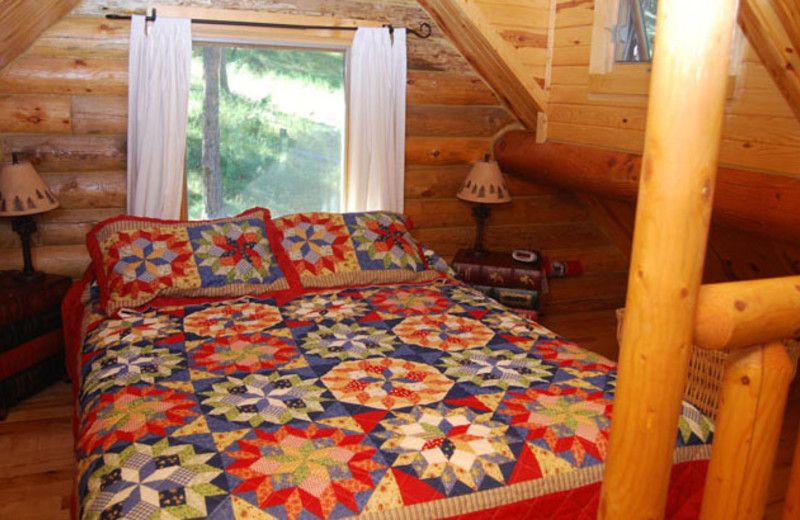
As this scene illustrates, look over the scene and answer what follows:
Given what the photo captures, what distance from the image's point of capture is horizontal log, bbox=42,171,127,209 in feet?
10.0

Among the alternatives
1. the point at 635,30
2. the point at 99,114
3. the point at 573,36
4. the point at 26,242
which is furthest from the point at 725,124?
the point at 26,242

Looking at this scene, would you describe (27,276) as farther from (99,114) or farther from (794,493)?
(794,493)

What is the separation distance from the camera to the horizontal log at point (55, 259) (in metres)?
3.04

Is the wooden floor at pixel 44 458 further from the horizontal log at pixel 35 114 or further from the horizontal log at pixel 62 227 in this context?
the horizontal log at pixel 35 114

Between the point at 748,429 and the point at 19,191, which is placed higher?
the point at 19,191

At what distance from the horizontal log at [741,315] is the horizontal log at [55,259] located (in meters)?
2.89

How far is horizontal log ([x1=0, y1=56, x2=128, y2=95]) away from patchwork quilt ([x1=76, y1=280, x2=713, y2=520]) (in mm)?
1168

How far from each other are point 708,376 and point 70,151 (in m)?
2.90

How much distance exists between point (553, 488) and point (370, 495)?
44 centimetres

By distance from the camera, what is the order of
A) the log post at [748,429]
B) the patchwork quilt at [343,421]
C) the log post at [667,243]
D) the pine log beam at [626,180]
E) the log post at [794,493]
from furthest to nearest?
the pine log beam at [626,180], the patchwork quilt at [343,421], the log post at [794,493], the log post at [748,429], the log post at [667,243]

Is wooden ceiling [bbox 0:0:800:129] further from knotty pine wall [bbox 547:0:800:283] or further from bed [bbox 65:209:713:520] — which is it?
bed [bbox 65:209:713:520]

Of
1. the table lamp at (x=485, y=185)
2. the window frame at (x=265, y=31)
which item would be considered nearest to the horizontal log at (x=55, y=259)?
the window frame at (x=265, y=31)

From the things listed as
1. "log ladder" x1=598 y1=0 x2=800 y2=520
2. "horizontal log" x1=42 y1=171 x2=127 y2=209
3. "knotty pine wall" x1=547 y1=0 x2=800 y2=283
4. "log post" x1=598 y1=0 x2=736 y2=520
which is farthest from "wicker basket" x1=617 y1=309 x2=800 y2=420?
"horizontal log" x1=42 y1=171 x2=127 y2=209

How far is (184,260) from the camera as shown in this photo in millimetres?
2719
